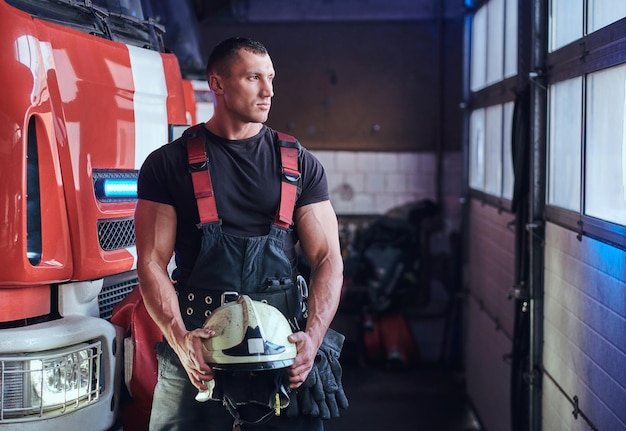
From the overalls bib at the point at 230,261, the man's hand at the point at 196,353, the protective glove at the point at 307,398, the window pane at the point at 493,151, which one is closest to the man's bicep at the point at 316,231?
the overalls bib at the point at 230,261

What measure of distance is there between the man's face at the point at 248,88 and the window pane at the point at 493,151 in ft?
12.7

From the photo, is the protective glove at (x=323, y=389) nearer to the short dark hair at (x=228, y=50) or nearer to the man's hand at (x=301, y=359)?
the man's hand at (x=301, y=359)

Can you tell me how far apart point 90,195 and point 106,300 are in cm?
52

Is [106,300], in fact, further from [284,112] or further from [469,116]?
[284,112]

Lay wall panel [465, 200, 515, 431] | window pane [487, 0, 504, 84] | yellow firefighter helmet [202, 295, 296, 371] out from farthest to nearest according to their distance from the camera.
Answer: window pane [487, 0, 504, 84] → wall panel [465, 200, 515, 431] → yellow firefighter helmet [202, 295, 296, 371]

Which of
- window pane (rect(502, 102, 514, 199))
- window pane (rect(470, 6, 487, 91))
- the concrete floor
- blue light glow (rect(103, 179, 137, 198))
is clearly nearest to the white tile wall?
window pane (rect(470, 6, 487, 91))

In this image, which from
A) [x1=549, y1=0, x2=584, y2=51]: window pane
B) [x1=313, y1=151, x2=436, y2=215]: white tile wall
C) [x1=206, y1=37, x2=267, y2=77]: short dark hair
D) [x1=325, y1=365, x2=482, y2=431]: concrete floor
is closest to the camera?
[x1=206, y1=37, x2=267, y2=77]: short dark hair

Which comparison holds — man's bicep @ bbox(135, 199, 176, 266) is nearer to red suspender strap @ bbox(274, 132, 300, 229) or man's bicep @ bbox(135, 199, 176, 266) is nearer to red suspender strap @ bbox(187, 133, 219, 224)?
red suspender strap @ bbox(187, 133, 219, 224)

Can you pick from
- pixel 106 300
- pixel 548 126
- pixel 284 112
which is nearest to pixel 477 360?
pixel 548 126

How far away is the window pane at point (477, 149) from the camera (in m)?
7.85

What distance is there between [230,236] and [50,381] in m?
0.92

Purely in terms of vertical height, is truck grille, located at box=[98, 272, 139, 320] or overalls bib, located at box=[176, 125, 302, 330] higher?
overalls bib, located at box=[176, 125, 302, 330]

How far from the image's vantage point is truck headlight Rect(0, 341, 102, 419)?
3.39 metres

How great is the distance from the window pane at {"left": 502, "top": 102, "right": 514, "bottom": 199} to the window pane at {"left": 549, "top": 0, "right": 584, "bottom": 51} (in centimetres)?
117
